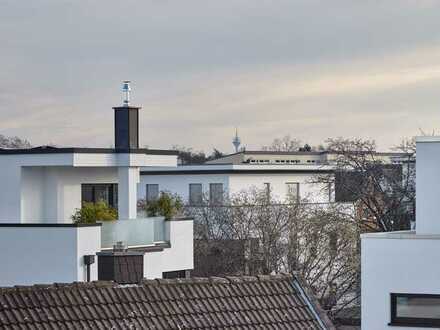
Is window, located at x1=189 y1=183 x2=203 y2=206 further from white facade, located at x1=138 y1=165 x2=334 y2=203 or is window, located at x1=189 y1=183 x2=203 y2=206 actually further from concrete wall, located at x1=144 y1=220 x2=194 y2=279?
concrete wall, located at x1=144 y1=220 x2=194 y2=279

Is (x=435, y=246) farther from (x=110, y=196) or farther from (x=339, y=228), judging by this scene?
(x=339, y=228)

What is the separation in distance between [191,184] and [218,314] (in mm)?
47226

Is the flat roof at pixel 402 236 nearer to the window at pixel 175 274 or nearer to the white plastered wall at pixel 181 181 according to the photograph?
the window at pixel 175 274

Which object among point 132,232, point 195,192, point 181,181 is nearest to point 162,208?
point 132,232

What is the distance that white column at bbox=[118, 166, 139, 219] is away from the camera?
35750 millimetres

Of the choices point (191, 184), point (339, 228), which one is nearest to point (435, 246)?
point (339, 228)

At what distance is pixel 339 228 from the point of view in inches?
1826

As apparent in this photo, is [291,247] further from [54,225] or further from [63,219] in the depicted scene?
[54,225]

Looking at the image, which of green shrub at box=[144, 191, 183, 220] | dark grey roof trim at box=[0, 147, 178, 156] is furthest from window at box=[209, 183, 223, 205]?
dark grey roof trim at box=[0, 147, 178, 156]

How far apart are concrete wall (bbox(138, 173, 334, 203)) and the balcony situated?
90.6 ft

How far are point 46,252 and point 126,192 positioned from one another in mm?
4649

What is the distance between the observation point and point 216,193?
6194 cm

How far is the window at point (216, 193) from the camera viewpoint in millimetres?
55781

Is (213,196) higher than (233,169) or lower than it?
lower
